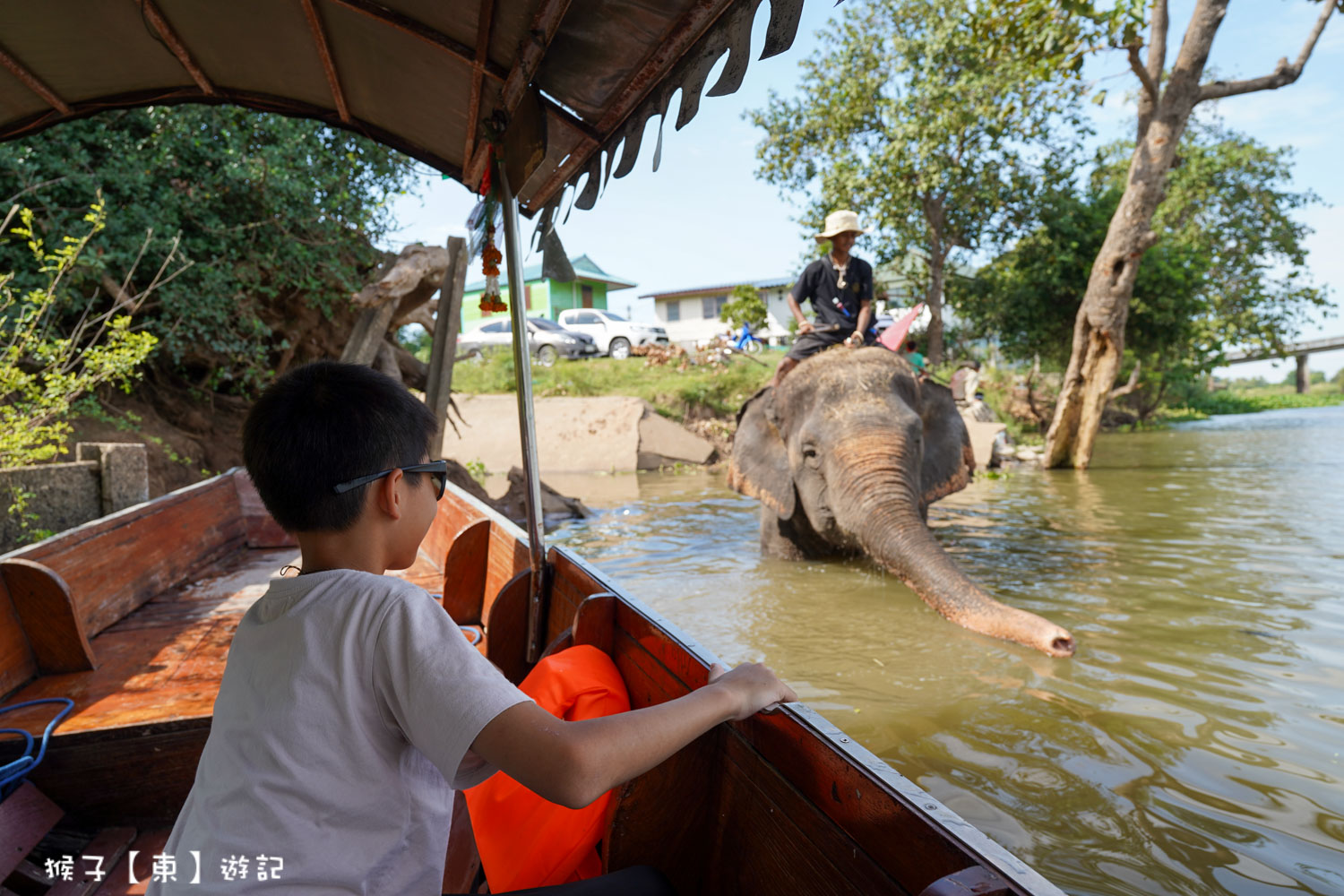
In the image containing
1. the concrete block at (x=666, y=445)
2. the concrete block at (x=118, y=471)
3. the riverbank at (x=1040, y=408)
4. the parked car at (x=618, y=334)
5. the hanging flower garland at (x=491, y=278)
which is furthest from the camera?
the parked car at (x=618, y=334)

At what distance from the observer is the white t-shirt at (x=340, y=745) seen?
1.21m

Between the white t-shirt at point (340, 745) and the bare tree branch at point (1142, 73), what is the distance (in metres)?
14.4

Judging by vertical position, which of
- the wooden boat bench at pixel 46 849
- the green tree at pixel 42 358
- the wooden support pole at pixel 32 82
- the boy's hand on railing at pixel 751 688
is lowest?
the wooden boat bench at pixel 46 849

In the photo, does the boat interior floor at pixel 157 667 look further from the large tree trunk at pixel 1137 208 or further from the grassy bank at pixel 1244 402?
the grassy bank at pixel 1244 402

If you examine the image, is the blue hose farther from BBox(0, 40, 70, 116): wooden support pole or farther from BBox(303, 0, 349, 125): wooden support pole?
BBox(303, 0, 349, 125): wooden support pole

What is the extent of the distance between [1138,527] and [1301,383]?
169 ft

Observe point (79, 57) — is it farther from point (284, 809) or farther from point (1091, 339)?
point (1091, 339)

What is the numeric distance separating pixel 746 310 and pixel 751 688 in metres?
23.0

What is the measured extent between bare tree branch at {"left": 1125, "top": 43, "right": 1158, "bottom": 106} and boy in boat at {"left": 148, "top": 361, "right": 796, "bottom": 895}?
14.2m

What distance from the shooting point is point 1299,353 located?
30.2m

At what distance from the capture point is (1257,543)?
7.89 m

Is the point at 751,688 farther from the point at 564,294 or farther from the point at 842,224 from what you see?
the point at 564,294

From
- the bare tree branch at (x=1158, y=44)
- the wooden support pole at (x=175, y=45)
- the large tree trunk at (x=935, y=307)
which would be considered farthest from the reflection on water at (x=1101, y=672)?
the large tree trunk at (x=935, y=307)

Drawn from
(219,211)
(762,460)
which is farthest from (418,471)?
(219,211)
